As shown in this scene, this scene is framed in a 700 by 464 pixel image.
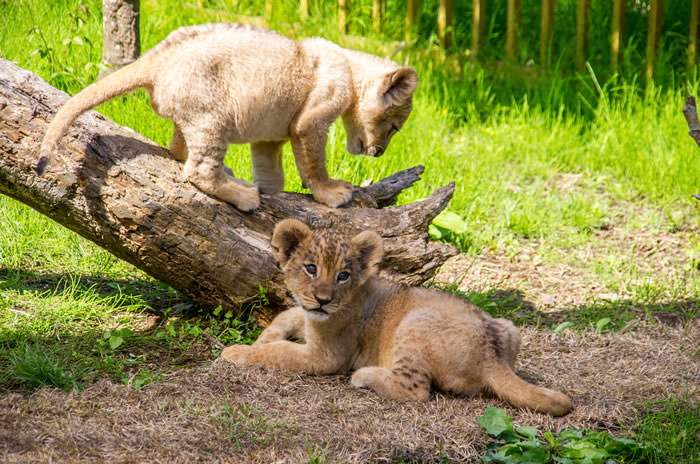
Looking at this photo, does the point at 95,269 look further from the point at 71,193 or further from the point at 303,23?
the point at 303,23

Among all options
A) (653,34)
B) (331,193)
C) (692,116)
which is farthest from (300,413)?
(653,34)

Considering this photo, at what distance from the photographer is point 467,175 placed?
7.63 m

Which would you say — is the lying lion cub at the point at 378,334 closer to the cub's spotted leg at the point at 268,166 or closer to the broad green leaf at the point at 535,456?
the broad green leaf at the point at 535,456

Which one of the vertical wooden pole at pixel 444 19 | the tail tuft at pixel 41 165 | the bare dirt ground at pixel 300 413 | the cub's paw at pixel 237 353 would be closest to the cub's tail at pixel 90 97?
the tail tuft at pixel 41 165

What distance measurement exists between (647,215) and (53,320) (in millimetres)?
5467

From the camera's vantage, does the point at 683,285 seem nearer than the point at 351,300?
No

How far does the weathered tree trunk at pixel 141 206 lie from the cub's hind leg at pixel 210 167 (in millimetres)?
65

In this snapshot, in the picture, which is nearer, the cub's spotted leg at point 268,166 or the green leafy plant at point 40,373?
the green leafy plant at point 40,373

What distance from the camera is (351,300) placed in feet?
14.7

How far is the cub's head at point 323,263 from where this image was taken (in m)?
4.31

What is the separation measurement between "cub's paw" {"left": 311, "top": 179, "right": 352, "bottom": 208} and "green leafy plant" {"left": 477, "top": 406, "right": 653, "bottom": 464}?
180 cm

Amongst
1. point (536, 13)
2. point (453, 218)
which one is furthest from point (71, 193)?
point (536, 13)

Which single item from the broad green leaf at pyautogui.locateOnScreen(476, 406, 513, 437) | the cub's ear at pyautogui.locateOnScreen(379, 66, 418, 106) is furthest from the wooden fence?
the broad green leaf at pyautogui.locateOnScreen(476, 406, 513, 437)

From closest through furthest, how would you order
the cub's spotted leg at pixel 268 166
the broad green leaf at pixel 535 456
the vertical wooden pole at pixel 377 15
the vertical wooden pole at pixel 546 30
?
the broad green leaf at pixel 535 456
the cub's spotted leg at pixel 268 166
the vertical wooden pole at pixel 546 30
the vertical wooden pole at pixel 377 15
